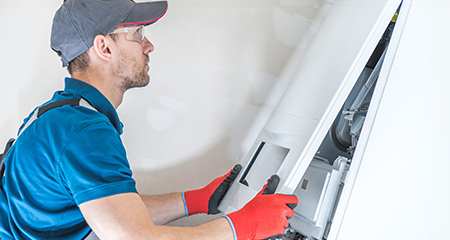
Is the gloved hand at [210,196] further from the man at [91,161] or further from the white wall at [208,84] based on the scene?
the white wall at [208,84]

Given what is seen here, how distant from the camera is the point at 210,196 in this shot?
133cm

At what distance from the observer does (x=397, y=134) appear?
0.92 m

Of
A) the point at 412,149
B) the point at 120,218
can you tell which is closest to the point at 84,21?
the point at 120,218

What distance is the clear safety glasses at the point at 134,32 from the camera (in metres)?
1.13

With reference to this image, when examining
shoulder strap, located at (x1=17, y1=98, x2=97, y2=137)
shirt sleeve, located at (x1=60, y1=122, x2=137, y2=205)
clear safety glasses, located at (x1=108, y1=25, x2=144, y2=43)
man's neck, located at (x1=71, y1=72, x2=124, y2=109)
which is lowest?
shirt sleeve, located at (x1=60, y1=122, x2=137, y2=205)

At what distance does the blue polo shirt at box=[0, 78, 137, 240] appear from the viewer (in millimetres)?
847

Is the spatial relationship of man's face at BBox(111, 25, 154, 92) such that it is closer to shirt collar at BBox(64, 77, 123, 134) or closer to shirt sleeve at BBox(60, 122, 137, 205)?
shirt collar at BBox(64, 77, 123, 134)

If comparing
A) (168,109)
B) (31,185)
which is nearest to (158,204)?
(168,109)

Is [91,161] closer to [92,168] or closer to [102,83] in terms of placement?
[92,168]

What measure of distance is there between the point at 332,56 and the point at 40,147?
1006 mm

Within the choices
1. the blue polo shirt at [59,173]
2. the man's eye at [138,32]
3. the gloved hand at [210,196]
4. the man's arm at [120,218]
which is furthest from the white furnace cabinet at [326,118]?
the man's eye at [138,32]

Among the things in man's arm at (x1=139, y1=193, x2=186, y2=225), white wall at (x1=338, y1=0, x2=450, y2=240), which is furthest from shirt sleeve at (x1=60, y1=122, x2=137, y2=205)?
white wall at (x1=338, y1=0, x2=450, y2=240)

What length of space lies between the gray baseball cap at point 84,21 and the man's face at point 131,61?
7cm

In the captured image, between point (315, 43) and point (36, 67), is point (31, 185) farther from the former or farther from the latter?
point (315, 43)
